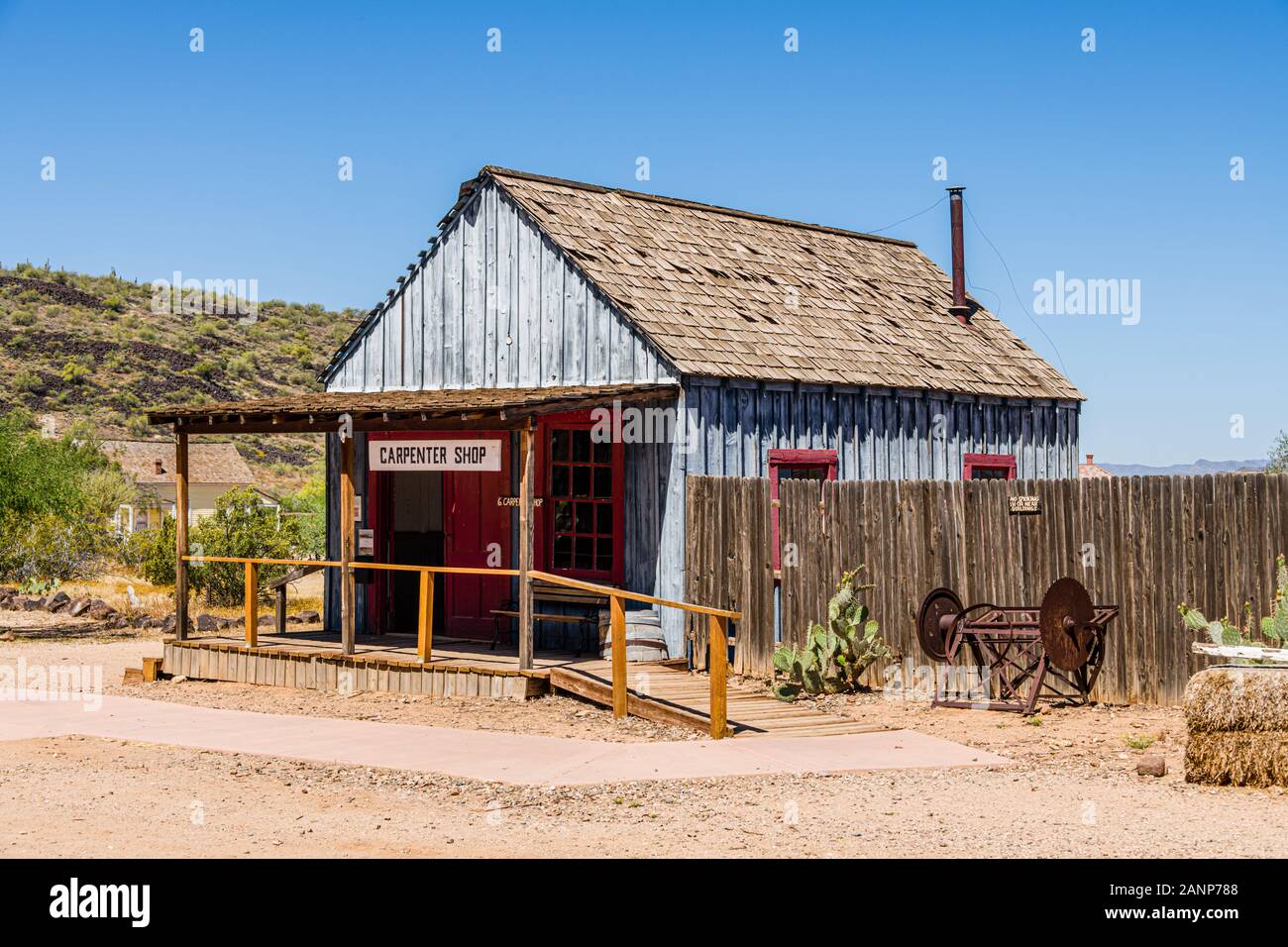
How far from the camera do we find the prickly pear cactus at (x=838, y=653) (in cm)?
1461

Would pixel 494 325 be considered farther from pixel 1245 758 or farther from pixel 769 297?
pixel 1245 758

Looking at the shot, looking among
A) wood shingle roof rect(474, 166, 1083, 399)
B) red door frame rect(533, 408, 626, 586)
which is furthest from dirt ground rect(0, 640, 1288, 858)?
wood shingle roof rect(474, 166, 1083, 399)

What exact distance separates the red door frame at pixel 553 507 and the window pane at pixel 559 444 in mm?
57

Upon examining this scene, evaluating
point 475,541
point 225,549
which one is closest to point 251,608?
point 475,541

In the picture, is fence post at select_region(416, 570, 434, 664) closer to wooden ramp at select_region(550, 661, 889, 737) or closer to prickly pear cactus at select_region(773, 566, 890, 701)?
wooden ramp at select_region(550, 661, 889, 737)

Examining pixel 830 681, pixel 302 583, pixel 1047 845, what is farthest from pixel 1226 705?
pixel 302 583

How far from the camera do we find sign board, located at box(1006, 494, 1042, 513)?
46.8 ft

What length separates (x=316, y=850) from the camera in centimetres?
806

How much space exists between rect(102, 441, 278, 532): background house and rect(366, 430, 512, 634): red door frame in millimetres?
30730

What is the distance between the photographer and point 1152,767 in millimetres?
10344

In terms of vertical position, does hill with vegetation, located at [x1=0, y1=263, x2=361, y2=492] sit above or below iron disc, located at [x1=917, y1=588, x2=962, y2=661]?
above

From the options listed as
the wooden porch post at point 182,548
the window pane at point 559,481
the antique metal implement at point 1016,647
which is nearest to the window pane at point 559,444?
the window pane at point 559,481

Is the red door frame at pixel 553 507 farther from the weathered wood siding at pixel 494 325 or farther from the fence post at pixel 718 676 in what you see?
the fence post at pixel 718 676

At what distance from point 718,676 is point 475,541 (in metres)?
6.37
